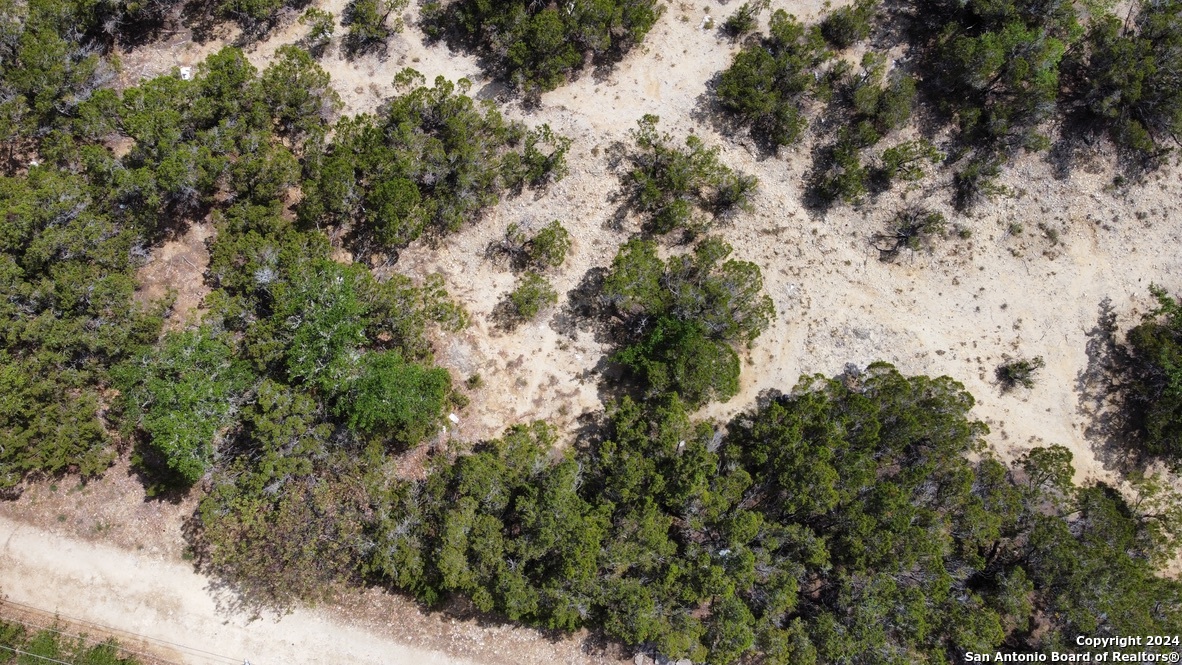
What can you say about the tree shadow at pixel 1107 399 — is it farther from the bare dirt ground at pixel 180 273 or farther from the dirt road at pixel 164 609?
the bare dirt ground at pixel 180 273

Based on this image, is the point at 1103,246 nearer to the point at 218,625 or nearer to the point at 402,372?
the point at 402,372

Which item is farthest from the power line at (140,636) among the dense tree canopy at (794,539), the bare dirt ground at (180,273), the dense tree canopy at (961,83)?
the dense tree canopy at (961,83)

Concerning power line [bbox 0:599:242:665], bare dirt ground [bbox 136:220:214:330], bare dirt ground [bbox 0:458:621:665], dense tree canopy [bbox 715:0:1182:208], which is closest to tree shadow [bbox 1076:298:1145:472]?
dense tree canopy [bbox 715:0:1182:208]

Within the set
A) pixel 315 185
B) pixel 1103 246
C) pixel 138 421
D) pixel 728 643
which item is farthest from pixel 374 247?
pixel 1103 246

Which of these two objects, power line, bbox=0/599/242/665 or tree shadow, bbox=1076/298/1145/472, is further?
tree shadow, bbox=1076/298/1145/472

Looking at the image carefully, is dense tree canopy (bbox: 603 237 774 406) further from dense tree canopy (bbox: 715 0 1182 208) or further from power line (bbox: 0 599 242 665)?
power line (bbox: 0 599 242 665)

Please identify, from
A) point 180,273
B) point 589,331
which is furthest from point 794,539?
point 180,273
